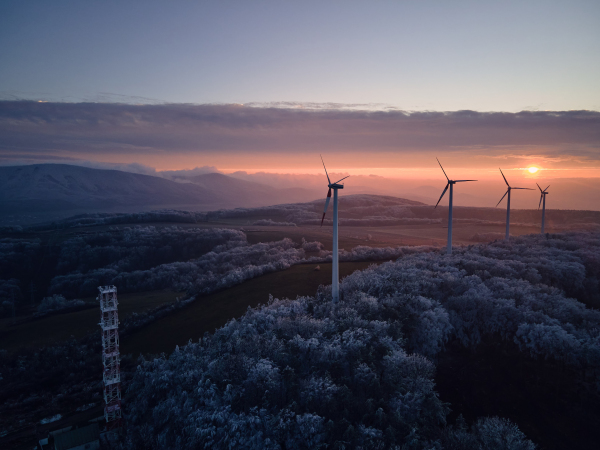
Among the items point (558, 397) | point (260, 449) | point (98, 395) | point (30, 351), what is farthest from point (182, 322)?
point (558, 397)

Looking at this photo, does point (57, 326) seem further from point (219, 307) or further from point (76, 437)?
point (76, 437)

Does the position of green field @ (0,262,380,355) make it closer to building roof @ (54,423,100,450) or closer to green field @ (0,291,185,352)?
green field @ (0,291,185,352)

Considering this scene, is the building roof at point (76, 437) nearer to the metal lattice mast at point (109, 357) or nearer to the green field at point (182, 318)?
the metal lattice mast at point (109, 357)

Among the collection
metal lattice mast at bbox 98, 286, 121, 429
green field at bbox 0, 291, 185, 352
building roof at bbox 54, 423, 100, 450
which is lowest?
green field at bbox 0, 291, 185, 352

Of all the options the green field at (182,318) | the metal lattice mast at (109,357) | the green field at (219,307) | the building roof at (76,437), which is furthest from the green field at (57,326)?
the building roof at (76,437)

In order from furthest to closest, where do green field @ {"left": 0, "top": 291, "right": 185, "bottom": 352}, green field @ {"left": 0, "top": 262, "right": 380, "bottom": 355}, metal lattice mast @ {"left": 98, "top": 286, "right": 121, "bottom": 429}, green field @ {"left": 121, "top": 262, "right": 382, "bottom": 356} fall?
1. green field @ {"left": 0, "top": 291, "right": 185, "bottom": 352}
2. green field @ {"left": 0, "top": 262, "right": 380, "bottom": 355}
3. green field @ {"left": 121, "top": 262, "right": 382, "bottom": 356}
4. metal lattice mast @ {"left": 98, "top": 286, "right": 121, "bottom": 429}

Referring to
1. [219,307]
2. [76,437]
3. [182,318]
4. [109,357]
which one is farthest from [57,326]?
[76,437]

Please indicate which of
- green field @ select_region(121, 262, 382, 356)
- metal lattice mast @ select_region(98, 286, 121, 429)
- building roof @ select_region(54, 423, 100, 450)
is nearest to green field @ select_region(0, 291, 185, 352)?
green field @ select_region(121, 262, 382, 356)
